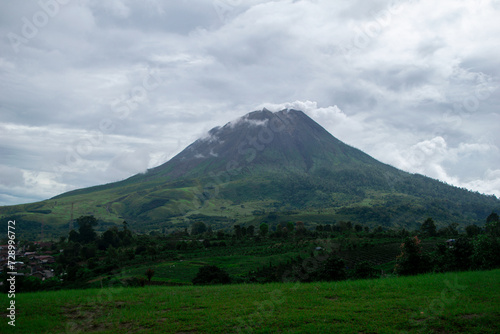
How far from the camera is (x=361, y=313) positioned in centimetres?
884

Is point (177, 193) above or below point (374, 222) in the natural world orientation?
above

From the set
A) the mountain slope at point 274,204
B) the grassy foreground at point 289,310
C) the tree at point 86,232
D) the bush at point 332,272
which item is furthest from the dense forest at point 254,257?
the mountain slope at point 274,204

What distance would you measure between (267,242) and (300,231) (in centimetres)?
1103

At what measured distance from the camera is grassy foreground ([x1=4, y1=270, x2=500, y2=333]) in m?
8.00

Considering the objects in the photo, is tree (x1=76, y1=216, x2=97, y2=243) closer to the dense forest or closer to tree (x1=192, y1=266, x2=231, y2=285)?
the dense forest

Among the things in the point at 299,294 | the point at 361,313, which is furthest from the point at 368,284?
the point at 361,313

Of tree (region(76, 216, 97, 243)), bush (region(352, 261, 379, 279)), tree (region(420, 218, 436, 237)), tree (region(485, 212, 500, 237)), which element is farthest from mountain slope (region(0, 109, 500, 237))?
bush (region(352, 261, 379, 279))

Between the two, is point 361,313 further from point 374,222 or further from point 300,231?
point 374,222

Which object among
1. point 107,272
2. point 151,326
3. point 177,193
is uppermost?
point 177,193

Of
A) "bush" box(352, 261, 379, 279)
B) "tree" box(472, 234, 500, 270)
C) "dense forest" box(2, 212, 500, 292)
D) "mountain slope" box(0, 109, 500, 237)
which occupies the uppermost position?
"mountain slope" box(0, 109, 500, 237)

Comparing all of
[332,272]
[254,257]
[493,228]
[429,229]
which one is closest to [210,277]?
[332,272]

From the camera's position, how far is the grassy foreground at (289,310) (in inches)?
315

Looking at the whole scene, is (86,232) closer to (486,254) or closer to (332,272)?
(332,272)

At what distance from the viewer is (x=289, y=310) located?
9.49 metres
